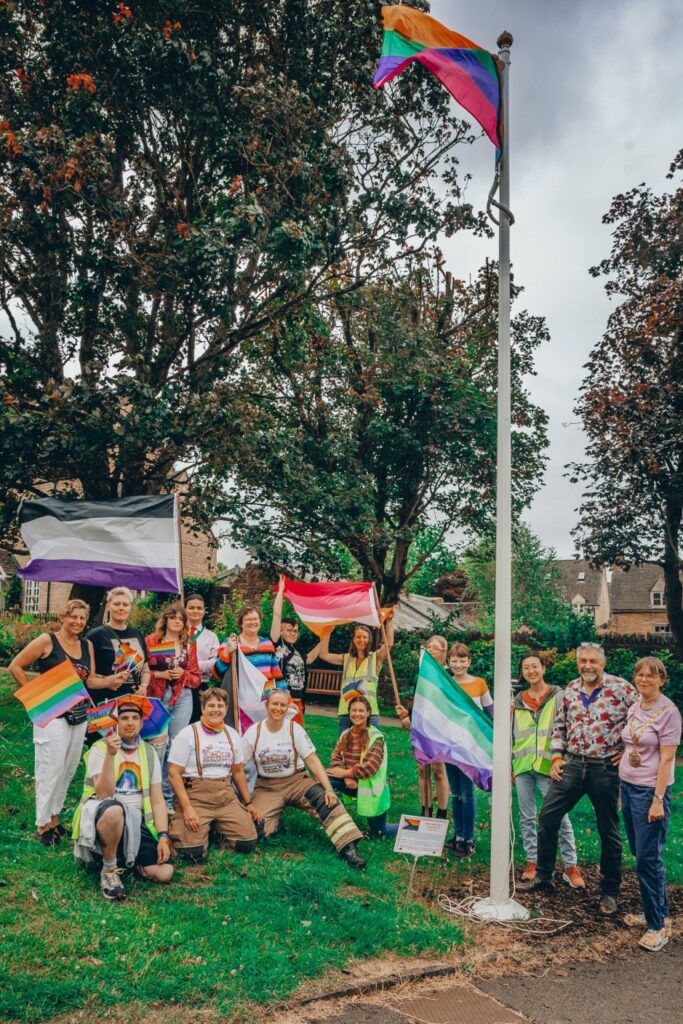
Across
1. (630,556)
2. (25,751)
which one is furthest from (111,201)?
(630,556)

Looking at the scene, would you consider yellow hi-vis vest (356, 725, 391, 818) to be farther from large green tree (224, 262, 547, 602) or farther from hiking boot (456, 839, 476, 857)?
large green tree (224, 262, 547, 602)

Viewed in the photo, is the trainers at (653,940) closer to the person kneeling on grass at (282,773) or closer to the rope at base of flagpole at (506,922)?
the rope at base of flagpole at (506,922)

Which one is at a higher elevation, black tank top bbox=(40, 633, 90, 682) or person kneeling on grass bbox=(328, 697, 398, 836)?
black tank top bbox=(40, 633, 90, 682)

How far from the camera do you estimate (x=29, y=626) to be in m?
20.4

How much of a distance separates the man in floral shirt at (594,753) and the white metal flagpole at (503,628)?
54cm

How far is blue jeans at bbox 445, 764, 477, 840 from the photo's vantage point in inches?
328

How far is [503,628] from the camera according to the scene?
7.27 m

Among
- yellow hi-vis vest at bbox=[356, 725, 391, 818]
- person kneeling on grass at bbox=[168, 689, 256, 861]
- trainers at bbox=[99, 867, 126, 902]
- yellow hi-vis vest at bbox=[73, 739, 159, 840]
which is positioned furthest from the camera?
yellow hi-vis vest at bbox=[356, 725, 391, 818]

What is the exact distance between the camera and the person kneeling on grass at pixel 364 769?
8391 millimetres

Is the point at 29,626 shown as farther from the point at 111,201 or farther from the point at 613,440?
the point at 613,440

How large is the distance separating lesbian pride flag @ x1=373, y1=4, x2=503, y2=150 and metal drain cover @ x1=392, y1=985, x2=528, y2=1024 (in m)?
6.94

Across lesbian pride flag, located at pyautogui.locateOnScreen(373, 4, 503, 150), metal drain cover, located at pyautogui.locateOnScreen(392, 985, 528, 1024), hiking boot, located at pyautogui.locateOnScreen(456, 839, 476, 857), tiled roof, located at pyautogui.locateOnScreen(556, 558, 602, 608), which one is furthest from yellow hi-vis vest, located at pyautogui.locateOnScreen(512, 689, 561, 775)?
tiled roof, located at pyautogui.locateOnScreen(556, 558, 602, 608)

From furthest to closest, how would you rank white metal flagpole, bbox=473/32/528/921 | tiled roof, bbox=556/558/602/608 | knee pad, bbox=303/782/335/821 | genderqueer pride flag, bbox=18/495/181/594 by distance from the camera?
1. tiled roof, bbox=556/558/602/608
2. genderqueer pride flag, bbox=18/495/181/594
3. knee pad, bbox=303/782/335/821
4. white metal flagpole, bbox=473/32/528/921

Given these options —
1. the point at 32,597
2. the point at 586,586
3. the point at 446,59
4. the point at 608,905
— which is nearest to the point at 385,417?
the point at 446,59
